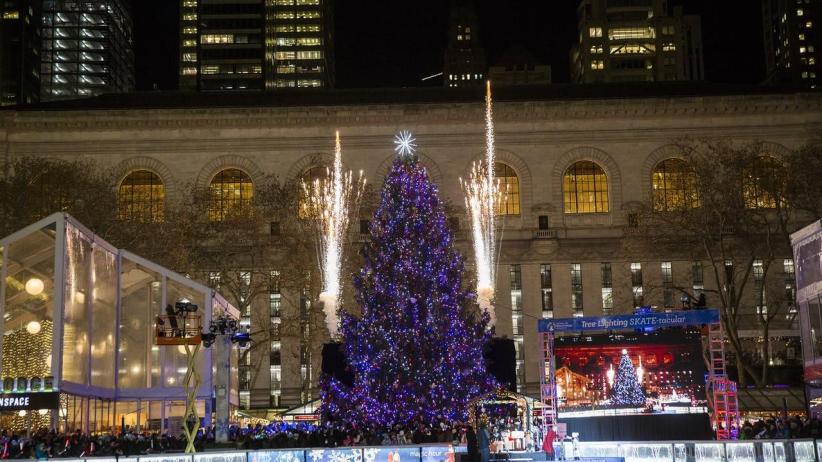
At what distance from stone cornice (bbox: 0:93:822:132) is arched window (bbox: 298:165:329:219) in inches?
125

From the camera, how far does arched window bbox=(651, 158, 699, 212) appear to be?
224 feet

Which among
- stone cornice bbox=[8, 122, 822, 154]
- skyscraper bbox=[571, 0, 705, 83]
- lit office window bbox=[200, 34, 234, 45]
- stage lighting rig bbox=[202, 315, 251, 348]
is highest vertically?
lit office window bbox=[200, 34, 234, 45]

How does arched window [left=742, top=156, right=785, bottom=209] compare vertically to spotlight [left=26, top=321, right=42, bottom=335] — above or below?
above

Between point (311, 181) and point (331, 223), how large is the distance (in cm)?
970

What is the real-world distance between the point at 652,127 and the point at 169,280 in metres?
39.8

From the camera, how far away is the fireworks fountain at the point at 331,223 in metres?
56.1

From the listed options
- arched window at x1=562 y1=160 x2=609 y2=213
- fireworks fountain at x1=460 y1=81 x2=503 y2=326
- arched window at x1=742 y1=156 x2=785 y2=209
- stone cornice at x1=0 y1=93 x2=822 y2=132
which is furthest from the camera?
arched window at x1=562 y1=160 x2=609 y2=213

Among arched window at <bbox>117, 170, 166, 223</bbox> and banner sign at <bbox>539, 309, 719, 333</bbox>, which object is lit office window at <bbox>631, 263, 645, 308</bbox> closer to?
banner sign at <bbox>539, 309, 719, 333</bbox>

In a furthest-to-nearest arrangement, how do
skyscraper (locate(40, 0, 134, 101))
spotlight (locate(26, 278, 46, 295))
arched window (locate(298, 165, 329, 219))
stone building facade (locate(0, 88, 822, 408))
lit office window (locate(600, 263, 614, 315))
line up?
skyscraper (locate(40, 0, 134, 101)), stone building facade (locate(0, 88, 822, 408)), lit office window (locate(600, 263, 614, 315)), arched window (locate(298, 165, 329, 219)), spotlight (locate(26, 278, 46, 295))

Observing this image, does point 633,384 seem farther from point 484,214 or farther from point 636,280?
point 636,280

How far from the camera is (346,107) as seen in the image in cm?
7100

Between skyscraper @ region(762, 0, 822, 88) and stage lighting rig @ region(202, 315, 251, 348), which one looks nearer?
stage lighting rig @ region(202, 315, 251, 348)

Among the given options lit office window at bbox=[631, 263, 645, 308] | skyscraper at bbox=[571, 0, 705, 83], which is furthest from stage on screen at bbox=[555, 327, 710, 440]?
skyscraper at bbox=[571, 0, 705, 83]

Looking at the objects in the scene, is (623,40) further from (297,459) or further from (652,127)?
(297,459)
